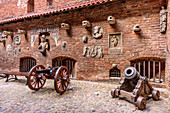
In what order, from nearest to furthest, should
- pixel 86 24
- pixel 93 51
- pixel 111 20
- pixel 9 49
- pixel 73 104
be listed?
pixel 73 104 < pixel 111 20 < pixel 86 24 < pixel 93 51 < pixel 9 49

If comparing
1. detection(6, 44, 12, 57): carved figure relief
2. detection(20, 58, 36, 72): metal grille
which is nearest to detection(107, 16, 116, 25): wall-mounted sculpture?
detection(20, 58, 36, 72): metal grille

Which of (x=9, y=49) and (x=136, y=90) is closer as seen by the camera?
(x=136, y=90)

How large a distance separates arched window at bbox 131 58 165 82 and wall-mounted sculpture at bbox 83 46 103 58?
1512 mm

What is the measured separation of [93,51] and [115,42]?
1.11 metres

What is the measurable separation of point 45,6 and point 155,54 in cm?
756

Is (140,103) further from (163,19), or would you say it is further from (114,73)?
(163,19)

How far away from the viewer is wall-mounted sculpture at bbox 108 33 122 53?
506cm

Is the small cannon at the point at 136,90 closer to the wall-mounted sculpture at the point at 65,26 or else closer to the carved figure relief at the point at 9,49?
the wall-mounted sculpture at the point at 65,26

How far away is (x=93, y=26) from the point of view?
5.50 meters

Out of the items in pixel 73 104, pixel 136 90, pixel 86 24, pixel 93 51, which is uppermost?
pixel 86 24

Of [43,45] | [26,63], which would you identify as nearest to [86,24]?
[43,45]

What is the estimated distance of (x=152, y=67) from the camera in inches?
186

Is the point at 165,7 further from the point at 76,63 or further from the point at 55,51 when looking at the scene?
the point at 55,51

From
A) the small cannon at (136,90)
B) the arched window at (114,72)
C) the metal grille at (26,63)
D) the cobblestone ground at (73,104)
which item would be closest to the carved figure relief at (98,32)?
the arched window at (114,72)
